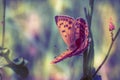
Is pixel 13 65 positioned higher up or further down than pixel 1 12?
further down

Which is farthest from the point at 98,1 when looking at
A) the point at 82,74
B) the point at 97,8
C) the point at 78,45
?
the point at 82,74

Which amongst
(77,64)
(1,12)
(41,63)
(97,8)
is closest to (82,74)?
(77,64)

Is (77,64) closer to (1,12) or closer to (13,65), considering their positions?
(13,65)

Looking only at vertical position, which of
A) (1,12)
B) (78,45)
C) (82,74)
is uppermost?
(1,12)
